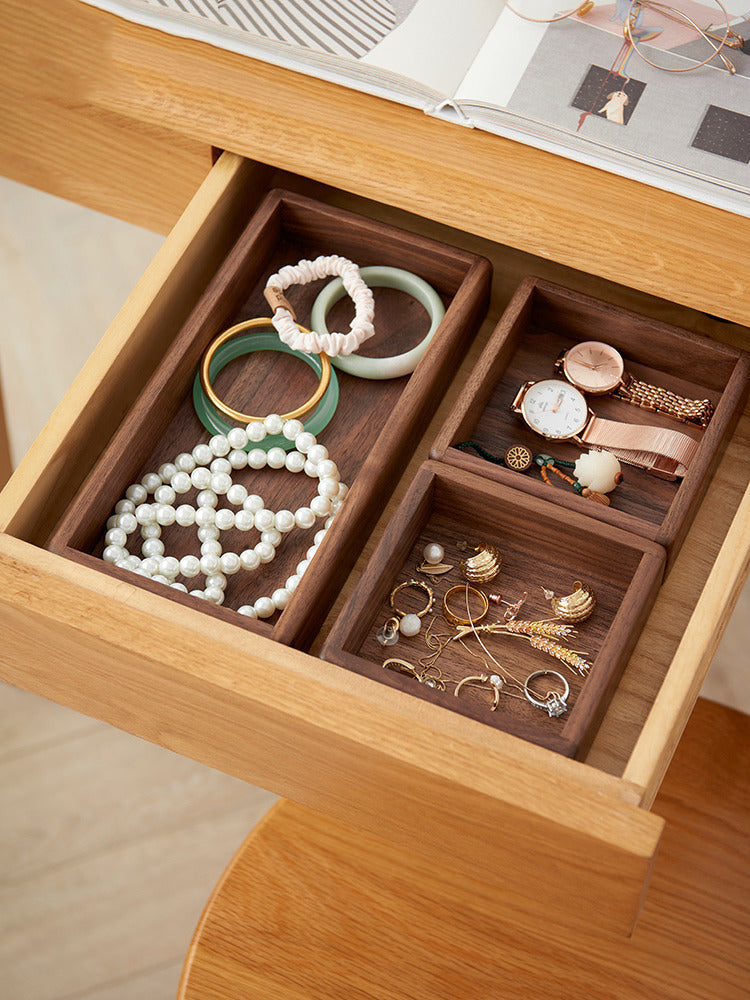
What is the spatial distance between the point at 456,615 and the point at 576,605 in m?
0.09

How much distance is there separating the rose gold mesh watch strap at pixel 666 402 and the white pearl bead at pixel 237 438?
1.05ft

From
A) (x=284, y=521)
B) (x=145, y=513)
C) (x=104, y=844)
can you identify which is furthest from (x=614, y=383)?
(x=104, y=844)

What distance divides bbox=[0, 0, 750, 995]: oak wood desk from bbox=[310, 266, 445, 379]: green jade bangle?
6 centimetres

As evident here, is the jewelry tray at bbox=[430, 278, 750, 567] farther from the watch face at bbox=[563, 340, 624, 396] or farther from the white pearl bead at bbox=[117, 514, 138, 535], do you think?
the white pearl bead at bbox=[117, 514, 138, 535]

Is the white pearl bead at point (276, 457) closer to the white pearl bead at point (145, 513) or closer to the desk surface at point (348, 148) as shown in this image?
the white pearl bead at point (145, 513)

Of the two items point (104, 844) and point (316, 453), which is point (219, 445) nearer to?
point (316, 453)

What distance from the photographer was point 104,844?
1577 mm

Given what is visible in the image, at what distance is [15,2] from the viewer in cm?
92

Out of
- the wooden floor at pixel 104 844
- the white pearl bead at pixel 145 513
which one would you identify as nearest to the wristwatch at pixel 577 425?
the white pearl bead at pixel 145 513

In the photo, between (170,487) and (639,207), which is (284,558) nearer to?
(170,487)

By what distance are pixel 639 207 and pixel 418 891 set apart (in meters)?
0.60

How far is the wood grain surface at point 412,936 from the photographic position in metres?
0.92

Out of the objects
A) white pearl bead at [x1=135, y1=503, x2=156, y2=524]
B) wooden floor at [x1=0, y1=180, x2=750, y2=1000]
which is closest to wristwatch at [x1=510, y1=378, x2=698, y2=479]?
white pearl bead at [x1=135, y1=503, x2=156, y2=524]

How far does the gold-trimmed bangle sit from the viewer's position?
883 millimetres
